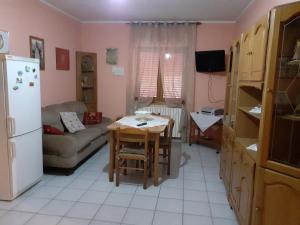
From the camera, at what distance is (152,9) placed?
4.28 meters

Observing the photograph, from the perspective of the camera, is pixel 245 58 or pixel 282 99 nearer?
→ pixel 282 99

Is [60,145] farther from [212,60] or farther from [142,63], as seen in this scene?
[212,60]

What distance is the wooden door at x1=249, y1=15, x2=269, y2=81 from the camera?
1.83 meters

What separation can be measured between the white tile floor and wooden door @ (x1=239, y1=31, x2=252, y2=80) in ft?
4.78

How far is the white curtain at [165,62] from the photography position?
5168mm

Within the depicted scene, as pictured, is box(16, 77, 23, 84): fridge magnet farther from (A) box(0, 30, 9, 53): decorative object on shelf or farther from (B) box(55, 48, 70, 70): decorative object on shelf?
(B) box(55, 48, 70, 70): decorative object on shelf

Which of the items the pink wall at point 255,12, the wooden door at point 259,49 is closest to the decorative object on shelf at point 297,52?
the wooden door at point 259,49

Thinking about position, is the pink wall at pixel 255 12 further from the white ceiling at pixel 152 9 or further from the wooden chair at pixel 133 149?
the wooden chair at pixel 133 149

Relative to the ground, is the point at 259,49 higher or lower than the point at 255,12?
lower

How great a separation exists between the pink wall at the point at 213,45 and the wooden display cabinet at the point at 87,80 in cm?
229

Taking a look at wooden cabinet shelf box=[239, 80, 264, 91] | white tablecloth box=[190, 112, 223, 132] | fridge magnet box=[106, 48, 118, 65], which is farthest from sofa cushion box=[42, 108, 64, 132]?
wooden cabinet shelf box=[239, 80, 264, 91]

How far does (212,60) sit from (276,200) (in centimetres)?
371

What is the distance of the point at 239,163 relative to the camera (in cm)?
239

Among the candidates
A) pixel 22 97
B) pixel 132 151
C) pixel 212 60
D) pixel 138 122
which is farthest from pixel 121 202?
pixel 212 60
